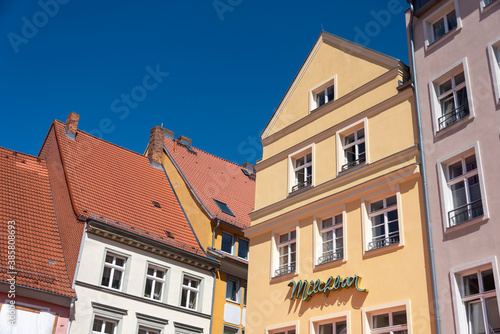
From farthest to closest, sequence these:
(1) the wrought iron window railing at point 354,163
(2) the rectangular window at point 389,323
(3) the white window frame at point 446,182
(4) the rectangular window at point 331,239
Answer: (1) the wrought iron window railing at point 354,163, (4) the rectangular window at point 331,239, (2) the rectangular window at point 389,323, (3) the white window frame at point 446,182

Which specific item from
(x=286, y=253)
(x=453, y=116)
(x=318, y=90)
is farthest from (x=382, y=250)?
(x=318, y=90)

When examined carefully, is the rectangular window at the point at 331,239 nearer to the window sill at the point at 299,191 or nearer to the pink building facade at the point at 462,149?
the window sill at the point at 299,191

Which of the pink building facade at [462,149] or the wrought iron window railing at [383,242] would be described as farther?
the wrought iron window railing at [383,242]

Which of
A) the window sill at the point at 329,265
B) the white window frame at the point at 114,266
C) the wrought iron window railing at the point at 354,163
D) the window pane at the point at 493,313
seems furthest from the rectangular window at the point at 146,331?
the window pane at the point at 493,313

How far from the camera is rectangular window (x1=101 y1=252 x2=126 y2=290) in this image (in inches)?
947

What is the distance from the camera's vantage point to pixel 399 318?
14.3 metres

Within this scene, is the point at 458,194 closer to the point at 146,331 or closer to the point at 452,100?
the point at 452,100

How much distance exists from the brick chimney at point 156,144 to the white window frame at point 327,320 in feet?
64.8

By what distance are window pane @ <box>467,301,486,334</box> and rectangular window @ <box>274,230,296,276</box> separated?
6.29 meters

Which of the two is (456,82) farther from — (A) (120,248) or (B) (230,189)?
(B) (230,189)

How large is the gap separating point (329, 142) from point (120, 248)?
1108 centimetres

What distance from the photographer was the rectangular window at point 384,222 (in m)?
15.6

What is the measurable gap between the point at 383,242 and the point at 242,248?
1467 cm

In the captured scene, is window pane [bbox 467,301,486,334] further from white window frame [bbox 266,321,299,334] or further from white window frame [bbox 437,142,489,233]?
white window frame [bbox 266,321,299,334]
